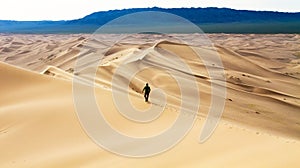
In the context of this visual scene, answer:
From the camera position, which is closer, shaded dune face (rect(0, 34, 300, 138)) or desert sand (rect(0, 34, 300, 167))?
desert sand (rect(0, 34, 300, 167))

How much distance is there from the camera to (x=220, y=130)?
31.3 ft

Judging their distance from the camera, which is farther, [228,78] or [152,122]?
[228,78]

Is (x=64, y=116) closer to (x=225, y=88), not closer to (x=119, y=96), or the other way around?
(x=119, y=96)

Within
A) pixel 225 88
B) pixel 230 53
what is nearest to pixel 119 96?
pixel 225 88

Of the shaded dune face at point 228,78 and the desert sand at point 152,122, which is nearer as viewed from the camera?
the desert sand at point 152,122

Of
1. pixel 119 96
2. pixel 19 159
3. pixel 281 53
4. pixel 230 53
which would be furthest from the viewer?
pixel 281 53

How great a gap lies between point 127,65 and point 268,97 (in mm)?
8661

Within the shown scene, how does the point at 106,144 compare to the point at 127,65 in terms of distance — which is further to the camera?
the point at 127,65

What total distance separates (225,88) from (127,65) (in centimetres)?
645

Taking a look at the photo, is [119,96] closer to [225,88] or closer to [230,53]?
[225,88]

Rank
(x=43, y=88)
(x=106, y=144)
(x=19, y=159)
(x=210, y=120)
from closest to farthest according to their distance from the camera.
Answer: (x=19, y=159) → (x=106, y=144) → (x=210, y=120) → (x=43, y=88)

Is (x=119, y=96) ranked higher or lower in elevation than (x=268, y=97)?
higher

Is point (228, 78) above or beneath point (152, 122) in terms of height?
beneath

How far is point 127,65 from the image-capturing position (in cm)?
2373
